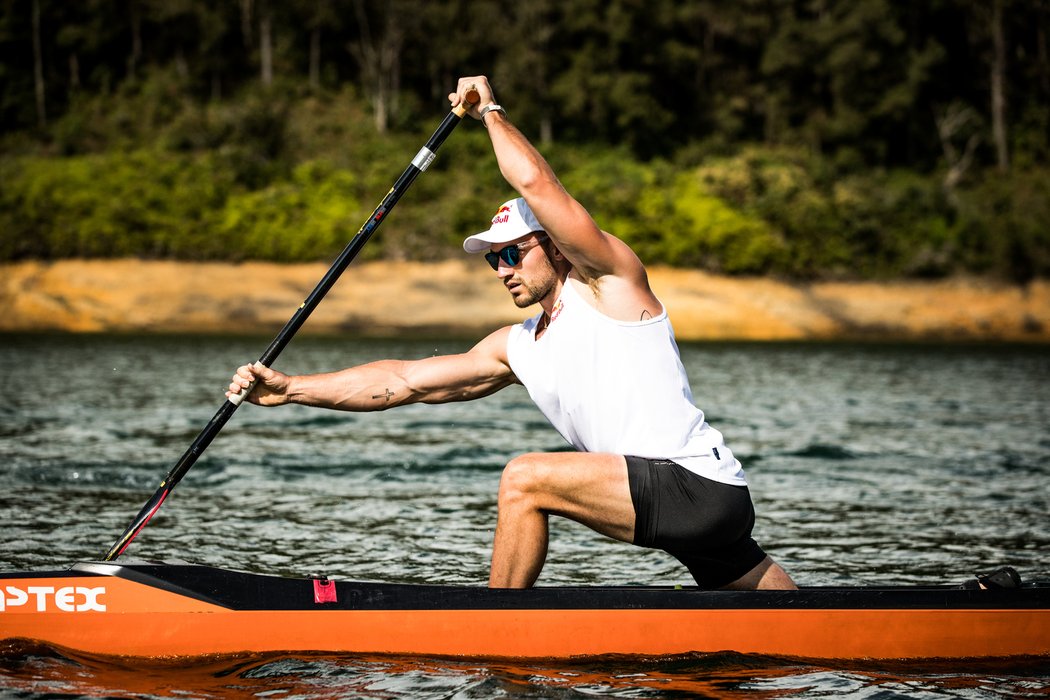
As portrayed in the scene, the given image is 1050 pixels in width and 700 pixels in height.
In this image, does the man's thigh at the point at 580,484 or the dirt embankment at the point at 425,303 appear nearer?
the man's thigh at the point at 580,484

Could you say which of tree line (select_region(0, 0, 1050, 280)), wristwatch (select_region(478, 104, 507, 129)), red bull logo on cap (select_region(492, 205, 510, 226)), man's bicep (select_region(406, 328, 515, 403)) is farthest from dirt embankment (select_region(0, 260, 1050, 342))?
red bull logo on cap (select_region(492, 205, 510, 226))

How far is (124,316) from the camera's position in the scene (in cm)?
3866

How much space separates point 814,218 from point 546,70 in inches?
531

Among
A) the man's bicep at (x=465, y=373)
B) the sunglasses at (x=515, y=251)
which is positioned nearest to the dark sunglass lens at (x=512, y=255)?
the sunglasses at (x=515, y=251)

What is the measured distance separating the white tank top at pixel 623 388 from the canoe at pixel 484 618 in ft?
2.34

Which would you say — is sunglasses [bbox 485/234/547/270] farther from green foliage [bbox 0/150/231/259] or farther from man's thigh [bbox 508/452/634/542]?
green foliage [bbox 0/150/231/259]

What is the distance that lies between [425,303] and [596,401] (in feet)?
110

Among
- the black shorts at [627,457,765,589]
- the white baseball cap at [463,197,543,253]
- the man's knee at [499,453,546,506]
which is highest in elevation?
the white baseball cap at [463,197,543,253]

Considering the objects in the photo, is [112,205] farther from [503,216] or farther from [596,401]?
[596,401]

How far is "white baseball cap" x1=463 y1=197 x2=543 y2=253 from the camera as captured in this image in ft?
17.7

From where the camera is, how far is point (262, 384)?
20.0 ft

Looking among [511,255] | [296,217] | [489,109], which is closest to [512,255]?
[511,255]

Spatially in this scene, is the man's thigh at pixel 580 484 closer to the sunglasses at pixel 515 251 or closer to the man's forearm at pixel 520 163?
the sunglasses at pixel 515 251

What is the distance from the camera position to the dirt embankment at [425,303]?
125 ft
